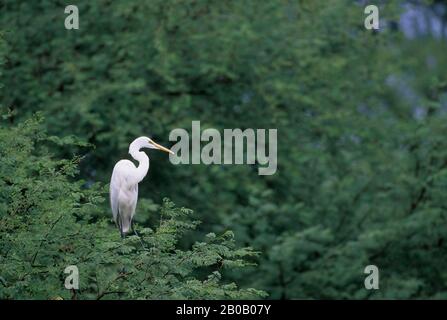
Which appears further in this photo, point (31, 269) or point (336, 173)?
point (336, 173)

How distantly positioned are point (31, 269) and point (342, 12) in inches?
489

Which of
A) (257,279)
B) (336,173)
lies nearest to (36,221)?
(257,279)

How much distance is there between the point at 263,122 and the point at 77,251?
9828mm

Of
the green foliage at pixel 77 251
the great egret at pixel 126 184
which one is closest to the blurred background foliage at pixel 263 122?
the great egret at pixel 126 184

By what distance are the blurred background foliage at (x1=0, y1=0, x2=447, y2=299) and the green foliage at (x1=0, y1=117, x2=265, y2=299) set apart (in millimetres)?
5346

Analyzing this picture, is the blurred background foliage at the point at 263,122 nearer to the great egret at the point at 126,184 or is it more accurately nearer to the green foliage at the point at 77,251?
the great egret at the point at 126,184

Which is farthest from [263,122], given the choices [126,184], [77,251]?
[77,251]

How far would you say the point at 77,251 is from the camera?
1288 cm

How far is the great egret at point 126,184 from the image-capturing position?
1305 centimetres

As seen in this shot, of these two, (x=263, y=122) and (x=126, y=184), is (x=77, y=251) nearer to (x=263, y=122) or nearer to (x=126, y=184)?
(x=126, y=184)

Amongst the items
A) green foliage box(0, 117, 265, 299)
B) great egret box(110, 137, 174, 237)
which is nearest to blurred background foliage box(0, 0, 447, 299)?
great egret box(110, 137, 174, 237)

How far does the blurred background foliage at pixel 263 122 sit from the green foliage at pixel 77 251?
5346mm
